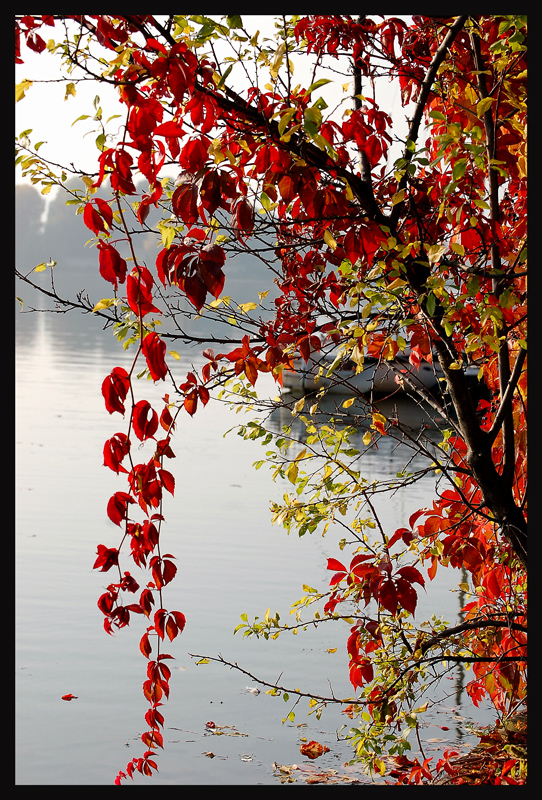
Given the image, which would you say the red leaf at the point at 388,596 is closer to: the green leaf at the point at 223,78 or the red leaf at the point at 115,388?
the red leaf at the point at 115,388

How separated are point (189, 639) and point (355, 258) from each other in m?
4.24

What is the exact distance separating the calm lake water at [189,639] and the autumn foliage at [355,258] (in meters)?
0.96

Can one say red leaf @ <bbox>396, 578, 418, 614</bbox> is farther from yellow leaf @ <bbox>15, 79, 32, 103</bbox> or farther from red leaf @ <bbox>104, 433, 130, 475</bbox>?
yellow leaf @ <bbox>15, 79, 32, 103</bbox>

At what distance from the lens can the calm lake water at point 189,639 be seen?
14.8ft

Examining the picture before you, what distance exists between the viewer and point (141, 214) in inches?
86.7

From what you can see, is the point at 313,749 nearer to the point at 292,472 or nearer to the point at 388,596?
the point at 292,472

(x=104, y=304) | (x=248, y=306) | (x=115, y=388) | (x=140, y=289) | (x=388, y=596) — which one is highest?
(x=248, y=306)

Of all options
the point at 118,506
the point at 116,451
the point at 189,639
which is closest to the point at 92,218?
the point at 116,451

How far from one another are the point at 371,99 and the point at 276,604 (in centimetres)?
463

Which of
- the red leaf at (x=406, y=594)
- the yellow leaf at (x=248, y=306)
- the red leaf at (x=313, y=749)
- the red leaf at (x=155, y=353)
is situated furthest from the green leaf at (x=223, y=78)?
the red leaf at (x=313, y=749)

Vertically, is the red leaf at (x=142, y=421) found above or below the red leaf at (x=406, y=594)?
above

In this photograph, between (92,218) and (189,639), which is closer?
(92,218)

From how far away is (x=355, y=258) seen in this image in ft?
7.97
